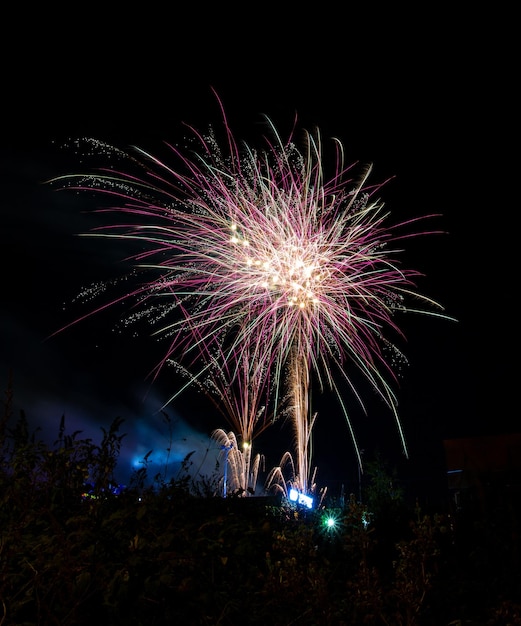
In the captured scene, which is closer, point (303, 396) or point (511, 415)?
point (511, 415)

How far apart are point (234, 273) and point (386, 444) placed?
33.6 m

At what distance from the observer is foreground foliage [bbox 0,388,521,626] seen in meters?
3.02

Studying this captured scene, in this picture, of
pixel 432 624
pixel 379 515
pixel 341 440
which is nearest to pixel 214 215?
pixel 379 515

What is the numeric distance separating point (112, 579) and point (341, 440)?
42704 mm

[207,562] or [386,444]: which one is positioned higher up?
[386,444]

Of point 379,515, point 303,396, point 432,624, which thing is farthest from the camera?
point 303,396

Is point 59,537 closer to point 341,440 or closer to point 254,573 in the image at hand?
point 254,573

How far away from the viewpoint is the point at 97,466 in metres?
3.81

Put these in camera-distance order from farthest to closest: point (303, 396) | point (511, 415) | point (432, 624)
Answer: point (303, 396), point (511, 415), point (432, 624)

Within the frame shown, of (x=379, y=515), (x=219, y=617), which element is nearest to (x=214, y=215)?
(x=379, y=515)

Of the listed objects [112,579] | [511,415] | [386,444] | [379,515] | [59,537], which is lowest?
[112,579]

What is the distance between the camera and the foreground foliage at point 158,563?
3018mm

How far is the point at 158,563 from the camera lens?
3146mm

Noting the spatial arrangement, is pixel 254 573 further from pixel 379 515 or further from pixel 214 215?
pixel 214 215
